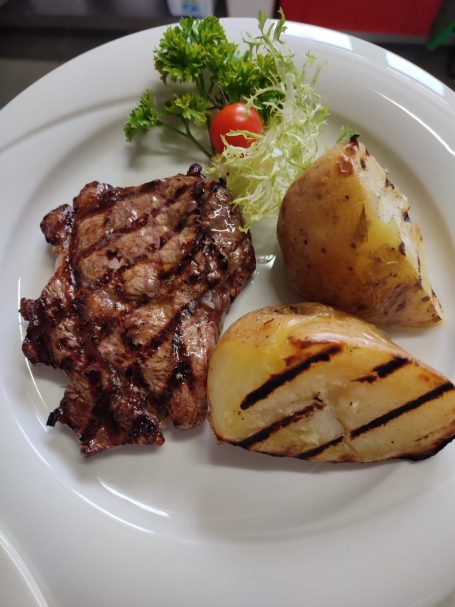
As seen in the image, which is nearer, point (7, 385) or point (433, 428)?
A: point (433, 428)

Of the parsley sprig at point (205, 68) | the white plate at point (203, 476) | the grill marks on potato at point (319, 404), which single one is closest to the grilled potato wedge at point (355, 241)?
the white plate at point (203, 476)

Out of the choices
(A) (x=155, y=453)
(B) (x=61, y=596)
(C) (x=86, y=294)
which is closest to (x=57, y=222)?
(C) (x=86, y=294)


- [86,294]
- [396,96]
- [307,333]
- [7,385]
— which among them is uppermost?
[396,96]

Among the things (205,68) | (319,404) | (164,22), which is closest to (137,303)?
(319,404)

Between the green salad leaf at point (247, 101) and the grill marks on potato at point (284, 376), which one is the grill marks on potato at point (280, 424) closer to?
the grill marks on potato at point (284, 376)

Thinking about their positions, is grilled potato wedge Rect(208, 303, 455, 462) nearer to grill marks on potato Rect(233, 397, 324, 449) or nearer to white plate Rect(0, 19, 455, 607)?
grill marks on potato Rect(233, 397, 324, 449)

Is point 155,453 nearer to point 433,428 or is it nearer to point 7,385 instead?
point 7,385
